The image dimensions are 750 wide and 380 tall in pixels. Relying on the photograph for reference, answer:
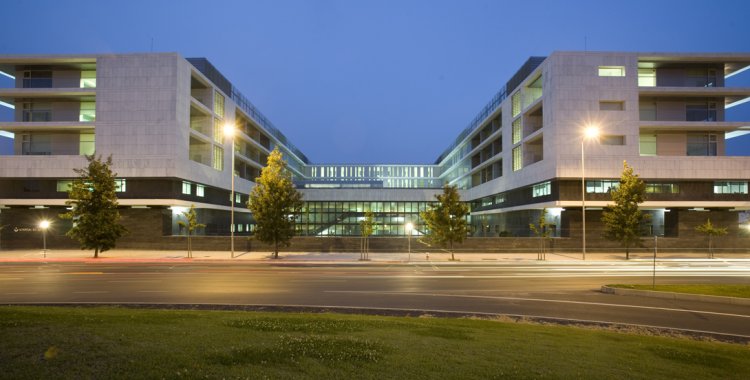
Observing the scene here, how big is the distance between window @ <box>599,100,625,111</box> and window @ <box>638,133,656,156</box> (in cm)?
492

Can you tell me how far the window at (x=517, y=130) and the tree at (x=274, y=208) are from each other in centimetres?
3155

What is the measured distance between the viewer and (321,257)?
39.8 metres

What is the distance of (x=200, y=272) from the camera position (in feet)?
89.7

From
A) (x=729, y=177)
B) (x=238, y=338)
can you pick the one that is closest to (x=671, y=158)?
(x=729, y=177)

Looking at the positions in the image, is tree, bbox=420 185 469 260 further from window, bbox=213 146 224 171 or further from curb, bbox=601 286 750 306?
window, bbox=213 146 224 171

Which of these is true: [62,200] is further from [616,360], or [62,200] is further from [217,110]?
[616,360]

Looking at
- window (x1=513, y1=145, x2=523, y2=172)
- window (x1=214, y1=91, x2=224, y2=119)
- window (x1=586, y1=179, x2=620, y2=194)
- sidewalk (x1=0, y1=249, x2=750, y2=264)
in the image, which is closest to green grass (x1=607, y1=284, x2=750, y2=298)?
sidewalk (x1=0, y1=249, x2=750, y2=264)

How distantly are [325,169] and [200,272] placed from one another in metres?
104

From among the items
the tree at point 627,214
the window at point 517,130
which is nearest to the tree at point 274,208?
the tree at point 627,214

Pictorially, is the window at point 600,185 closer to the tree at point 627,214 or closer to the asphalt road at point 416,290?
the tree at point 627,214

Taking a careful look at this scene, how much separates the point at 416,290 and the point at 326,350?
40.9 ft

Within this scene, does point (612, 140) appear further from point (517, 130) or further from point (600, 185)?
point (517, 130)

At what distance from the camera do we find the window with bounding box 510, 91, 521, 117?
5889 cm

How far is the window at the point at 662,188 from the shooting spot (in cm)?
4750
